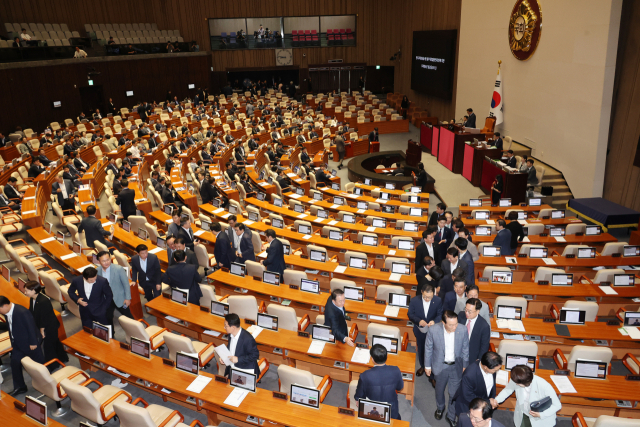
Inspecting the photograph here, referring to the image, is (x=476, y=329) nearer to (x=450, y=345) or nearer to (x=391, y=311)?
(x=450, y=345)

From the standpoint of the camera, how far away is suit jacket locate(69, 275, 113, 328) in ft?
21.6

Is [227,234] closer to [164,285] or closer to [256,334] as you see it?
[164,285]

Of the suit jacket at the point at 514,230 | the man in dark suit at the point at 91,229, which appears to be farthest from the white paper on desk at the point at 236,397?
the suit jacket at the point at 514,230

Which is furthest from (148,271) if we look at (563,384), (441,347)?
(563,384)

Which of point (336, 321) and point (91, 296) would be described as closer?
point (336, 321)

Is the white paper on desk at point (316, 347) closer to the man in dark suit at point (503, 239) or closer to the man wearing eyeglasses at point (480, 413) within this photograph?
the man wearing eyeglasses at point (480, 413)

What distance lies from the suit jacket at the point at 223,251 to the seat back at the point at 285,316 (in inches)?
88.8

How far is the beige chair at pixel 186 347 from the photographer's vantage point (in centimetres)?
562

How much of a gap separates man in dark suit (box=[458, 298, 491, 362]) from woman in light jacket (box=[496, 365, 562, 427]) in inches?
33.6

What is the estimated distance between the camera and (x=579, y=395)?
5.09 meters

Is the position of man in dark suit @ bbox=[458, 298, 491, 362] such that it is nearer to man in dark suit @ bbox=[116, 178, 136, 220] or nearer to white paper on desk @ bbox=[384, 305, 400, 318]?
white paper on desk @ bbox=[384, 305, 400, 318]

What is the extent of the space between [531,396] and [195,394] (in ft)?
11.9

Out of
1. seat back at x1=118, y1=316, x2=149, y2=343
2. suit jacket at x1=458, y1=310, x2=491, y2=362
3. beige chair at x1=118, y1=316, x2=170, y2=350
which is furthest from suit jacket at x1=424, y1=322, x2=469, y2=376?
seat back at x1=118, y1=316, x2=149, y2=343

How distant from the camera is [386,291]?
714 centimetres
